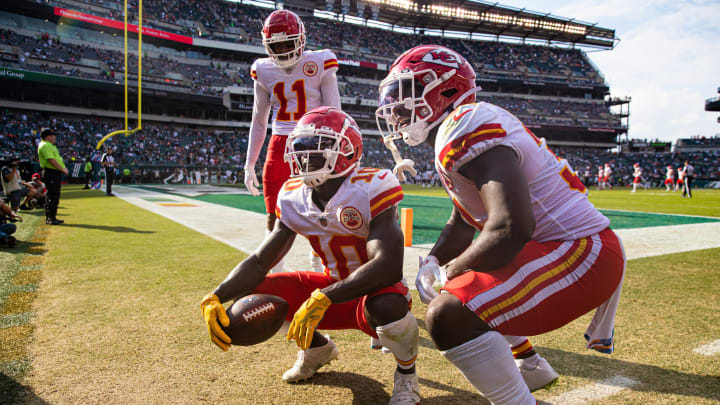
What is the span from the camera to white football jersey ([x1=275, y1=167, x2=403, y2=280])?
210 cm

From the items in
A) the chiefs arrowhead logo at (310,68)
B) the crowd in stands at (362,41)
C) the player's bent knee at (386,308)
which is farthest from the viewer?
the crowd in stands at (362,41)

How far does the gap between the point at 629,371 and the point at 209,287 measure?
3.32m

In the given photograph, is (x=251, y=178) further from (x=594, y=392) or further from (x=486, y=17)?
(x=486, y=17)

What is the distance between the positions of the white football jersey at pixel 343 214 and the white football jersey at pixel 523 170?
1.33 feet

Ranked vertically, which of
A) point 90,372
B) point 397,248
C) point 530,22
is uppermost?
point 530,22

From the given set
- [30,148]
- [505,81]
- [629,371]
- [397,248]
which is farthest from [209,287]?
[505,81]

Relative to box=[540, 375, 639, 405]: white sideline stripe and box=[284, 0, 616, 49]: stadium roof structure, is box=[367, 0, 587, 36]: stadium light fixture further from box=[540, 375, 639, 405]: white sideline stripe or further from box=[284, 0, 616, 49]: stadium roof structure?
box=[540, 375, 639, 405]: white sideline stripe

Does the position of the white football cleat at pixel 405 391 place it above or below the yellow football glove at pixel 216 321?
below

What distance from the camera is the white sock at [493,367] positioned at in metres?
1.48

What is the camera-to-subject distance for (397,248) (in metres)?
1.97

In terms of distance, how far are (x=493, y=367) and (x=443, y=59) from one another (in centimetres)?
136

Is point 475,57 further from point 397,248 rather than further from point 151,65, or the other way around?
point 397,248

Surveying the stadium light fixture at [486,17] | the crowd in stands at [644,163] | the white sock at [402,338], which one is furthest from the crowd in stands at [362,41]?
the white sock at [402,338]

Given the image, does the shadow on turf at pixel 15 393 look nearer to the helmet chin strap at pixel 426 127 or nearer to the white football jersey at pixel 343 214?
A: the white football jersey at pixel 343 214
